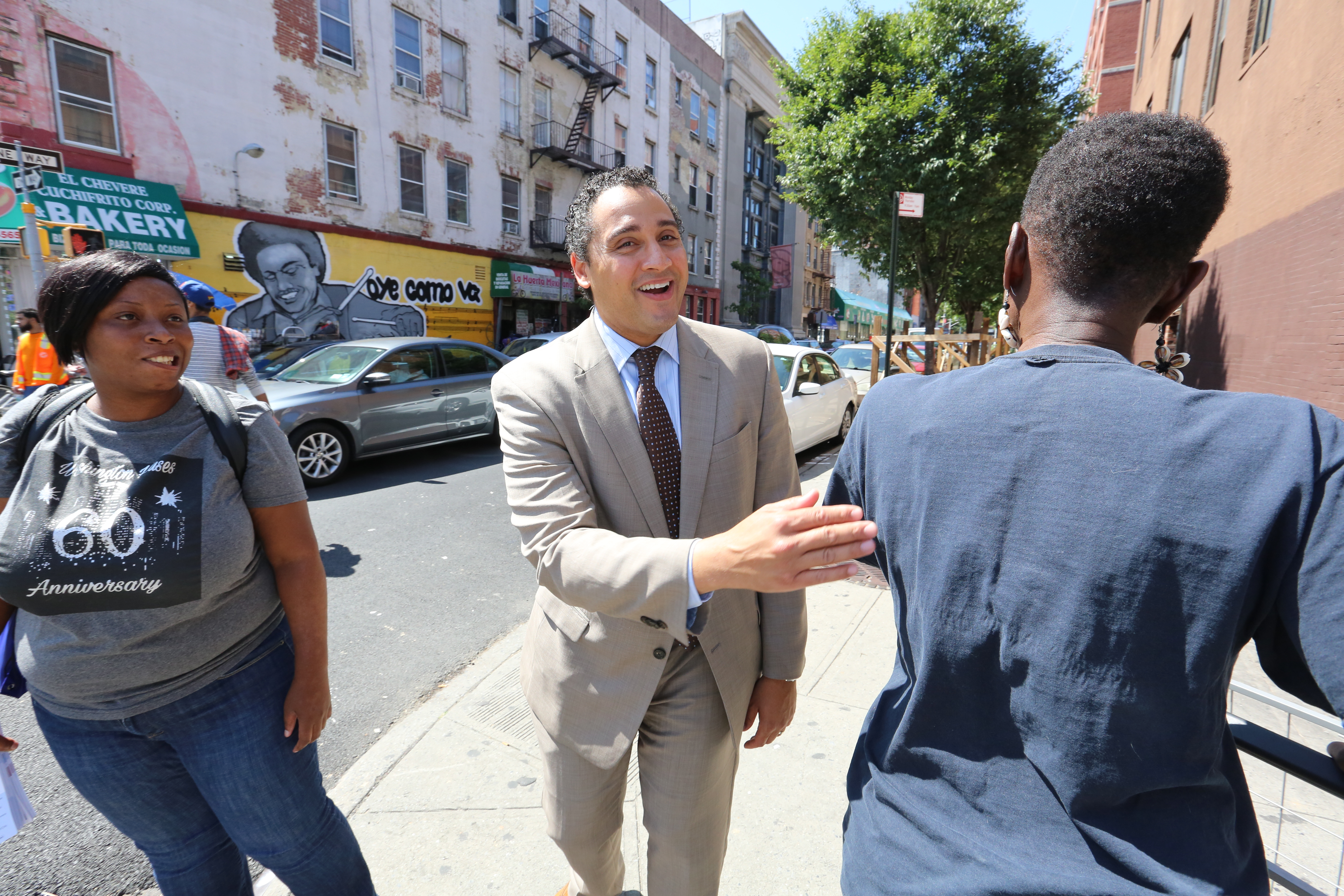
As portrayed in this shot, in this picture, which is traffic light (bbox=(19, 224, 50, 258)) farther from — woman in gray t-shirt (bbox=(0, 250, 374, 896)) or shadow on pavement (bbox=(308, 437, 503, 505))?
woman in gray t-shirt (bbox=(0, 250, 374, 896))

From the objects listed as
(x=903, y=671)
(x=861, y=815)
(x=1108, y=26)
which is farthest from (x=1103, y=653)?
(x=1108, y=26)

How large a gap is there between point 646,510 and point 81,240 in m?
7.11

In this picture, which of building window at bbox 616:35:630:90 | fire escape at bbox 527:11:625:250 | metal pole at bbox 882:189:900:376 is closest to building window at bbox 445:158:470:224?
fire escape at bbox 527:11:625:250

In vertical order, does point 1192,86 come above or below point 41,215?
above

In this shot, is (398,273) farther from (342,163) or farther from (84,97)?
(84,97)

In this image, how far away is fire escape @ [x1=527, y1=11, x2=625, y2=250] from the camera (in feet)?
71.5

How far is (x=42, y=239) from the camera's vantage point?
8.62 metres

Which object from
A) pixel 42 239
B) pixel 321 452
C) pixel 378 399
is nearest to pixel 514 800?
pixel 321 452

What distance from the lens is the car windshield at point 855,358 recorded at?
1511cm

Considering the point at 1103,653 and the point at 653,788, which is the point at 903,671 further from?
the point at 653,788

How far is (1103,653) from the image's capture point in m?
0.92

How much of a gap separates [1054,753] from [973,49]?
18.0 metres

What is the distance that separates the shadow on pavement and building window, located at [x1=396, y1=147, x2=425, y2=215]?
1107cm

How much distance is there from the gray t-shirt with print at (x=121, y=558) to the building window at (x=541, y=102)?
23.0 meters
